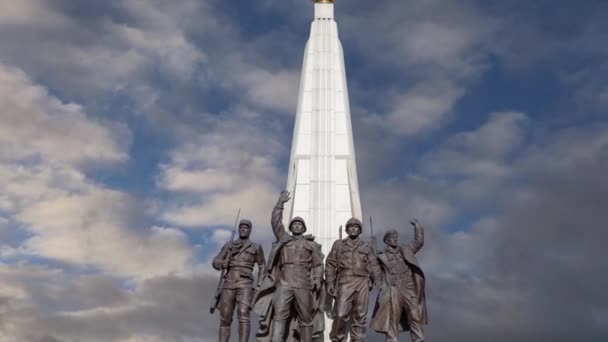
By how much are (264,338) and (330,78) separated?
27.9 feet

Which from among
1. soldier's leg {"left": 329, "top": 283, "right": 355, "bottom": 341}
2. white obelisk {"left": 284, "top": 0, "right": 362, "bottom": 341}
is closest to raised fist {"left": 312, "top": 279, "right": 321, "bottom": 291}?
soldier's leg {"left": 329, "top": 283, "right": 355, "bottom": 341}

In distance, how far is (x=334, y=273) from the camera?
13883 mm

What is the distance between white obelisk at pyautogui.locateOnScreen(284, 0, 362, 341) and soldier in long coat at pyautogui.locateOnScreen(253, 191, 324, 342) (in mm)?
4613

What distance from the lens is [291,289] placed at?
1350 cm

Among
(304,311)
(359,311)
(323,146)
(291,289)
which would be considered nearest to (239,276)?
(291,289)

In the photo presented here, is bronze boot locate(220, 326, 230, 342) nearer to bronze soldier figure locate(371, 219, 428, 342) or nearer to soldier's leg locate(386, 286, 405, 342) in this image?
bronze soldier figure locate(371, 219, 428, 342)

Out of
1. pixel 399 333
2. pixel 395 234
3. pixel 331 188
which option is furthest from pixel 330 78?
pixel 399 333

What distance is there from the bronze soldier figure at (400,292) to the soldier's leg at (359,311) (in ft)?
1.11

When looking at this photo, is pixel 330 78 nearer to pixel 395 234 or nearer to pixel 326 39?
pixel 326 39

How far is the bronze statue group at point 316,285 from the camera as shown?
44.4 feet

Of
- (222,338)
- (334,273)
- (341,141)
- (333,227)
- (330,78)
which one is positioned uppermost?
(330,78)

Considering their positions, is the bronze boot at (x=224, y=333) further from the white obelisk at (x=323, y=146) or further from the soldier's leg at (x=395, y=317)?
the white obelisk at (x=323, y=146)

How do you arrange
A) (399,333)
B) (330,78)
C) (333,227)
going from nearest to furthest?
(399,333) → (333,227) → (330,78)

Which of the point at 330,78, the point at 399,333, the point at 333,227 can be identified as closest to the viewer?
the point at 399,333
